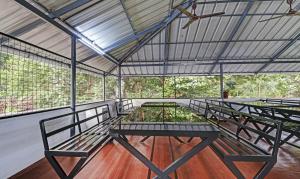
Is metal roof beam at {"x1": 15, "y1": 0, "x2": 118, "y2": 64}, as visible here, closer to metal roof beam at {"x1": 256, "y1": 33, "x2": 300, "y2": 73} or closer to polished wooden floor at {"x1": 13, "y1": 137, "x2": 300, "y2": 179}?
polished wooden floor at {"x1": 13, "y1": 137, "x2": 300, "y2": 179}

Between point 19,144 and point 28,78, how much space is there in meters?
1.13

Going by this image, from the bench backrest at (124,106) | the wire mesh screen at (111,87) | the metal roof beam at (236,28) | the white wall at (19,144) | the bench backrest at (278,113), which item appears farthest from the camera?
the wire mesh screen at (111,87)

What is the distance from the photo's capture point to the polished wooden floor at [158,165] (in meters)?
2.58

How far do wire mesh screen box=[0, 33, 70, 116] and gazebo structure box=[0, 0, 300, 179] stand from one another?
2 centimetres

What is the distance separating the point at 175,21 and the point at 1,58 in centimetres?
496

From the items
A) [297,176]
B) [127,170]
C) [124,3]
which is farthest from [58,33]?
[297,176]

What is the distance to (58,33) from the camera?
363 cm

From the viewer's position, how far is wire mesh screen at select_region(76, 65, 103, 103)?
210 inches

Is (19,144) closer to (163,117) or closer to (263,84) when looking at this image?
(163,117)

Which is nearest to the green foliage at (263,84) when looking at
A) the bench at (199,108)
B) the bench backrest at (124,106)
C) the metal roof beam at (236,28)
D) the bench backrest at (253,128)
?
the metal roof beam at (236,28)

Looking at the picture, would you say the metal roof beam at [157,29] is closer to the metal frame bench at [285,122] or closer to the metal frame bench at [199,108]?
the metal frame bench at [199,108]

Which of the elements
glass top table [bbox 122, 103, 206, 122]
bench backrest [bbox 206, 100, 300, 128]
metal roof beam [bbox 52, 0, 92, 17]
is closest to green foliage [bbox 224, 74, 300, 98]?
bench backrest [bbox 206, 100, 300, 128]

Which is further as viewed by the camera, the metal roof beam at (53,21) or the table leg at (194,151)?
the metal roof beam at (53,21)

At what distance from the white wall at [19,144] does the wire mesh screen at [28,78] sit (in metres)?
0.18
